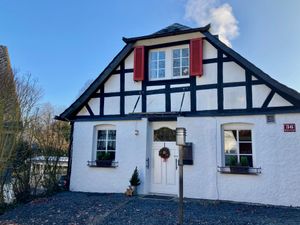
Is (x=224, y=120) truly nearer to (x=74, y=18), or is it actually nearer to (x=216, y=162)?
(x=216, y=162)

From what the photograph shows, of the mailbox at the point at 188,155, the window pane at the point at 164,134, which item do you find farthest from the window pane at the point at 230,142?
the window pane at the point at 164,134

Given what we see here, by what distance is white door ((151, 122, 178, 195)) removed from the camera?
9273 millimetres

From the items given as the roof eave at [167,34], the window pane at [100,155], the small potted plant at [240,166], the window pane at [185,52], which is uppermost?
the roof eave at [167,34]

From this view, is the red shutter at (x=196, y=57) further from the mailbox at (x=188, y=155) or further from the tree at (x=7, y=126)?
the tree at (x=7, y=126)

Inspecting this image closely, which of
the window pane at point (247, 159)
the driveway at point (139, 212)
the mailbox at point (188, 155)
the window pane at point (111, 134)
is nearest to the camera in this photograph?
the driveway at point (139, 212)

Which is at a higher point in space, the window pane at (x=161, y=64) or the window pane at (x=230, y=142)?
the window pane at (x=161, y=64)

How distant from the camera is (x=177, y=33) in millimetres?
9188

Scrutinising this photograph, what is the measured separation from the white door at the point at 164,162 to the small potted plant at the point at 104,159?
1594mm

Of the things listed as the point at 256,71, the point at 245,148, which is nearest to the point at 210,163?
the point at 245,148

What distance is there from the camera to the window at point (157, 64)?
9.85m

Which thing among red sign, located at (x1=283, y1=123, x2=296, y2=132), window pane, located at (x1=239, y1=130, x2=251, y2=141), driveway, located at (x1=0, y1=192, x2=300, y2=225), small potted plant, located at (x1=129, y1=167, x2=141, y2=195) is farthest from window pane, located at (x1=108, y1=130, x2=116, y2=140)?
red sign, located at (x1=283, y1=123, x2=296, y2=132)

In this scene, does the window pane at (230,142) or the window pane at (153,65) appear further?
the window pane at (153,65)

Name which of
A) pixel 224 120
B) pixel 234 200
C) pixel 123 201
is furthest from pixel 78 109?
pixel 234 200

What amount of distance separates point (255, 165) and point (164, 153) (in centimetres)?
291
